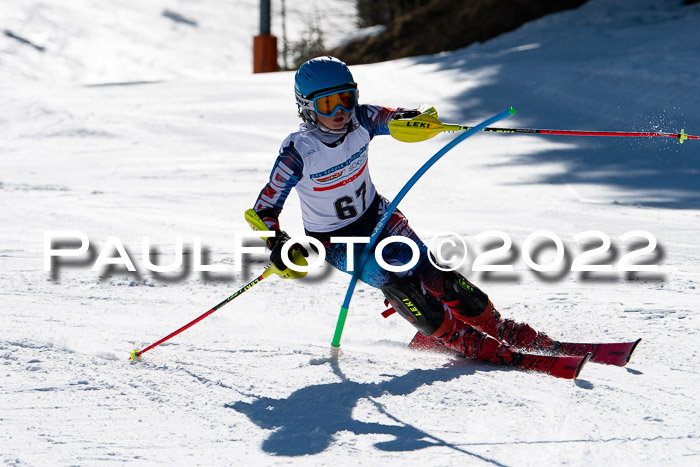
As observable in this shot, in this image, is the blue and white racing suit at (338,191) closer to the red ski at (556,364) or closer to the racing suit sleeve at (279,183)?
the racing suit sleeve at (279,183)

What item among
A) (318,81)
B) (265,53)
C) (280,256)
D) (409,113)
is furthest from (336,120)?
(265,53)

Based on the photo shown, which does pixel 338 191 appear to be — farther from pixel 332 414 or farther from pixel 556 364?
pixel 556 364

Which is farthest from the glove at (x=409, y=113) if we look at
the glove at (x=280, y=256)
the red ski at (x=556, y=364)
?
the red ski at (x=556, y=364)

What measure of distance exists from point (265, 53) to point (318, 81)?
14997 millimetres

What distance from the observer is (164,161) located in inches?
396

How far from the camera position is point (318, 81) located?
12.3 feet

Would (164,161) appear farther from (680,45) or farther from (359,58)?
(359,58)

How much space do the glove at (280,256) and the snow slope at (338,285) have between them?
0.48m

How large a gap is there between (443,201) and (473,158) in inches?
87.7

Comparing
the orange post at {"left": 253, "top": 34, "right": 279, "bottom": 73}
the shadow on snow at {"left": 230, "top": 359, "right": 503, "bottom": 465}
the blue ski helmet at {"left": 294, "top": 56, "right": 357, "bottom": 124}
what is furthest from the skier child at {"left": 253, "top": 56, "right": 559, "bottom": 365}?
the orange post at {"left": 253, "top": 34, "right": 279, "bottom": 73}

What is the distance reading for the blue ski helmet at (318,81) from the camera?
3.76 metres

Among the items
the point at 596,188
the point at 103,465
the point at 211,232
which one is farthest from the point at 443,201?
the point at 103,465

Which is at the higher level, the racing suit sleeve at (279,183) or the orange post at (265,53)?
the orange post at (265,53)

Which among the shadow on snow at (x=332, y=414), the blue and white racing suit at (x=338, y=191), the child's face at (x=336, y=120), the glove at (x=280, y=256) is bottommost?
the shadow on snow at (x=332, y=414)
